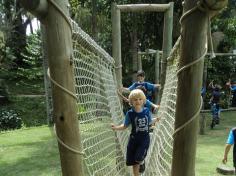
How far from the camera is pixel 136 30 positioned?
15547 millimetres

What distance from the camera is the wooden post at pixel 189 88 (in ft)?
5.80

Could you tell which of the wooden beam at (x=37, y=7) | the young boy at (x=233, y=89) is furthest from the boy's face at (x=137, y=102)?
the young boy at (x=233, y=89)

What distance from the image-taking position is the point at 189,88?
6.01 ft

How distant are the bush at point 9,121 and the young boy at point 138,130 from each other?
34.4 ft

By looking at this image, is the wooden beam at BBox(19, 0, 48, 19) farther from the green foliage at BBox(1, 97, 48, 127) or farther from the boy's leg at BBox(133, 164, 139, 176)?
the green foliage at BBox(1, 97, 48, 127)

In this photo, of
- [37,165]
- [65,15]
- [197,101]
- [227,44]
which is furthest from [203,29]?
[227,44]

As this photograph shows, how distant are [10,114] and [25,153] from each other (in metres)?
6.88

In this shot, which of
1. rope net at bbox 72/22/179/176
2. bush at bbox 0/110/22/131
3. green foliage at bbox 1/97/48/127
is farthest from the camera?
green foliage at bbox 1/97/48/127

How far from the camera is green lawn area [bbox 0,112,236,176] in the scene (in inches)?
257

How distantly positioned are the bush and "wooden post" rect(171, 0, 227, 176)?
12685 mm

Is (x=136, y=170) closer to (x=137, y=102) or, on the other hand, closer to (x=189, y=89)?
(x=137, y=102)

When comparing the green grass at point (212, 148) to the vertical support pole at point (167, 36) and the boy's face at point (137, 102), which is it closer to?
the vertical support pole at point (167, 36)

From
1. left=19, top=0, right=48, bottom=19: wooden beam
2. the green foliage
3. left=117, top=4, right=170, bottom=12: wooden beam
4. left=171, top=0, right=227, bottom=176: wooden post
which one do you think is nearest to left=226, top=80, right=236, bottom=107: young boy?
the green foliage

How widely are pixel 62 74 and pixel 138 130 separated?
7.56 feet
